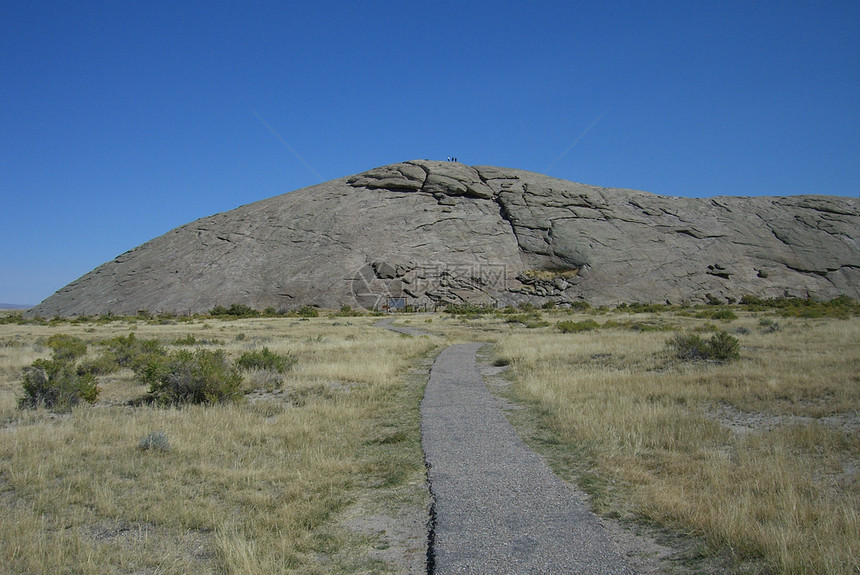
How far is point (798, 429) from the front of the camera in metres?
7.96

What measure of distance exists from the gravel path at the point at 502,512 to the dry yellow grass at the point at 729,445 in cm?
62

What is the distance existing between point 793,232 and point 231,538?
88701mm

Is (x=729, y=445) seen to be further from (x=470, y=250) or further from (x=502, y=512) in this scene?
(x=470, y=250)

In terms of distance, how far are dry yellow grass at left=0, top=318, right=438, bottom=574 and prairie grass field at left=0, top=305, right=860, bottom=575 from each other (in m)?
0.02

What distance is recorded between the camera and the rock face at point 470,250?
63844 mm

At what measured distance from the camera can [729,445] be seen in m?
7.57

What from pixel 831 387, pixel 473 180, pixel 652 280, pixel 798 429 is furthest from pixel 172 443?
pixel 473 180

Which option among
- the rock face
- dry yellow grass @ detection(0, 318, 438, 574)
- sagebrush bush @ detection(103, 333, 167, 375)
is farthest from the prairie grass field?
the rock face

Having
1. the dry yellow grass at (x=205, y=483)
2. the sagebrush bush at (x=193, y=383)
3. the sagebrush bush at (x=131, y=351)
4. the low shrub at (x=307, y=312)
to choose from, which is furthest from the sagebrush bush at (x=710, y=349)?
the low shrub at (x=307, y=312)

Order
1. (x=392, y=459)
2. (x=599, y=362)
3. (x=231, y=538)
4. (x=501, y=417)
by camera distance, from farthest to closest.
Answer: (x=599, y=362) < (x=501, y=417) < (x=392, y=459) < (x=231, y=538)

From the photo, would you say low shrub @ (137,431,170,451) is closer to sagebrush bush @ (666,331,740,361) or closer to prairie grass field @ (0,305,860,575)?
prairie grass field @ (0,305,860,575)

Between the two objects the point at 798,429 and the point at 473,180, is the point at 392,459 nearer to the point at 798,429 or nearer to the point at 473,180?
the point at 798,429

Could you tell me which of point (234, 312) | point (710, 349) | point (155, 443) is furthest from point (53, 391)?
point (234, 312)

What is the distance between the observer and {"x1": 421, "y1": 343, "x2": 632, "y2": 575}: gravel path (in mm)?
4191
